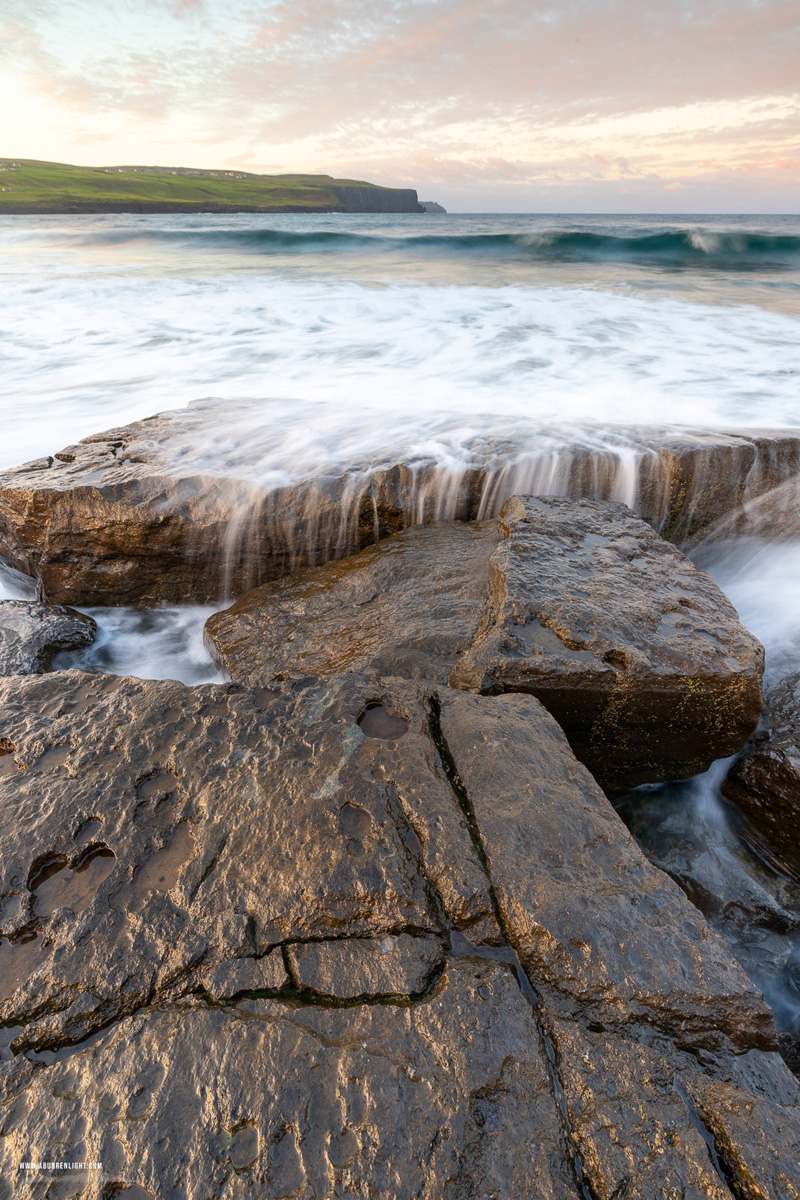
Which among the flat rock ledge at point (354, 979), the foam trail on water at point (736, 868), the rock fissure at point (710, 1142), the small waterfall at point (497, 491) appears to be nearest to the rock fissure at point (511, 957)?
the flat rock ledge at point (354, 979)

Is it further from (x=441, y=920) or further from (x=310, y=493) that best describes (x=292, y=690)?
(x=310, y=493)

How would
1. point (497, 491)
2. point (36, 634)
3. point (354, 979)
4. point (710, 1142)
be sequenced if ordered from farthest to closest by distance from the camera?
point (497, 491), point (36, 634), point (354, 979), point (710, 1142)

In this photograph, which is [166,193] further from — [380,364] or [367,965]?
[367,965]

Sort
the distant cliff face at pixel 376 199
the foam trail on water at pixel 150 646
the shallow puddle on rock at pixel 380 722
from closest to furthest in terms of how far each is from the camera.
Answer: the shallow puddle on rock at pixel 380 722
the foam trail on water at pixel 150 646
the distant cliff face at pixel 376 199

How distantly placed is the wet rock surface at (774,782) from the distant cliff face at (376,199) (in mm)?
81766

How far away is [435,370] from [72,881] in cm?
736

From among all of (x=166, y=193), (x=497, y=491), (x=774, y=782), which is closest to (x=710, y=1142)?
(x=774, y=782)

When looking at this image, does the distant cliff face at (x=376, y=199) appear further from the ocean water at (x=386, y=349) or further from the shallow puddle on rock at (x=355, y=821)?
the shallow puddle on rock at (x=355, y=821)

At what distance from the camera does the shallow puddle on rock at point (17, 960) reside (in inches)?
53.2

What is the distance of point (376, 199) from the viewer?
79.6 metres

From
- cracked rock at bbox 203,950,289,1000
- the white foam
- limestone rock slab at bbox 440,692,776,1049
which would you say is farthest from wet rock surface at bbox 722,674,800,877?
the white foam

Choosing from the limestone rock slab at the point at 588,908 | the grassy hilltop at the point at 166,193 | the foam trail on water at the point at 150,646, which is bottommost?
the foam trail on water at the point at 150,646

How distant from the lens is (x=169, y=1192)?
3.48 feet

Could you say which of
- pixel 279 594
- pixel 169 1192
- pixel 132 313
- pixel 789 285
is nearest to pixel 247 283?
pixel 132 313
